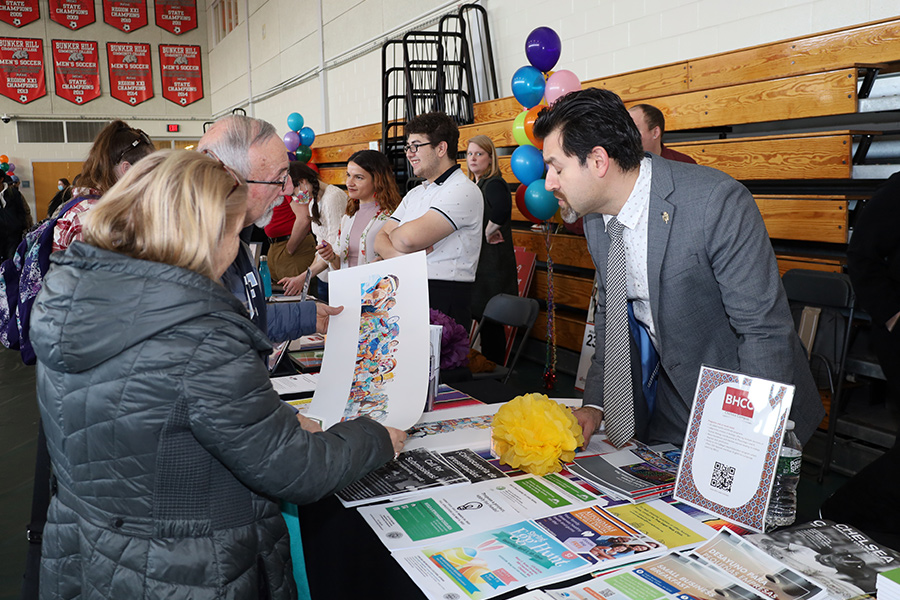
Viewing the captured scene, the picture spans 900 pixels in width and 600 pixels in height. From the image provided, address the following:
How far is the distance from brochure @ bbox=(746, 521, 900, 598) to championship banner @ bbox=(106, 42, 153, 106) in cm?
1694

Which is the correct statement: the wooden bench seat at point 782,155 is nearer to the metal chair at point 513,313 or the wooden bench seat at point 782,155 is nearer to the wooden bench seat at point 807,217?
the wooden bench seat at point 807,217

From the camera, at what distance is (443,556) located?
1.08 meters

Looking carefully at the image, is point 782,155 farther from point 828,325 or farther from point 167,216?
point 167,216

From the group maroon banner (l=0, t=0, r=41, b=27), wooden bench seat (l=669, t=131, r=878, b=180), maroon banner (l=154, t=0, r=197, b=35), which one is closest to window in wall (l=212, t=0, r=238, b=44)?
maroon banner (l=154, t=0, r=197, b=35)

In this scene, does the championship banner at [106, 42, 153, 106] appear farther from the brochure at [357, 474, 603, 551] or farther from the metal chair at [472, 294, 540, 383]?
the brochure at [357, 474, 603, 551]

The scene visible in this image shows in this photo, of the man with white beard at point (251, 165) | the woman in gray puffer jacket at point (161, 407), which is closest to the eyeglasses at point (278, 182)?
the man with white beard at point (251, 165)

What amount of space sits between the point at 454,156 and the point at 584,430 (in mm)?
1763

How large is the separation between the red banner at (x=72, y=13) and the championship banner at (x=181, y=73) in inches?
60.7

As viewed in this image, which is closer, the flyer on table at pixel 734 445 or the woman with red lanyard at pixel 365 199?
the flyer on table at pixel 734 445

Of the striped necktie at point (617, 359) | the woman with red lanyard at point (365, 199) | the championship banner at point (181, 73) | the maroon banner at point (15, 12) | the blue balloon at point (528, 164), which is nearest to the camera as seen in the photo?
the striped necktie at point (617, 359)

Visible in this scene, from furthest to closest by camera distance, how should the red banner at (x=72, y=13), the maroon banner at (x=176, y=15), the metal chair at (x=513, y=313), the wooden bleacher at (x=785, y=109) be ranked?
the maroon banner at (x=176, y=15) < the red banner at (x=72, y=13) < the metal chair at (x=513, y=313) < the wooden bleacher at (x=785, y=109)

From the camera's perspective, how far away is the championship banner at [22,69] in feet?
47.3

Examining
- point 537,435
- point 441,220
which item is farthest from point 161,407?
point 441,220

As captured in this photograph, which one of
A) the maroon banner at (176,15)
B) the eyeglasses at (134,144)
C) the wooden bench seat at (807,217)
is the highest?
the maroon banner at (176,15)
